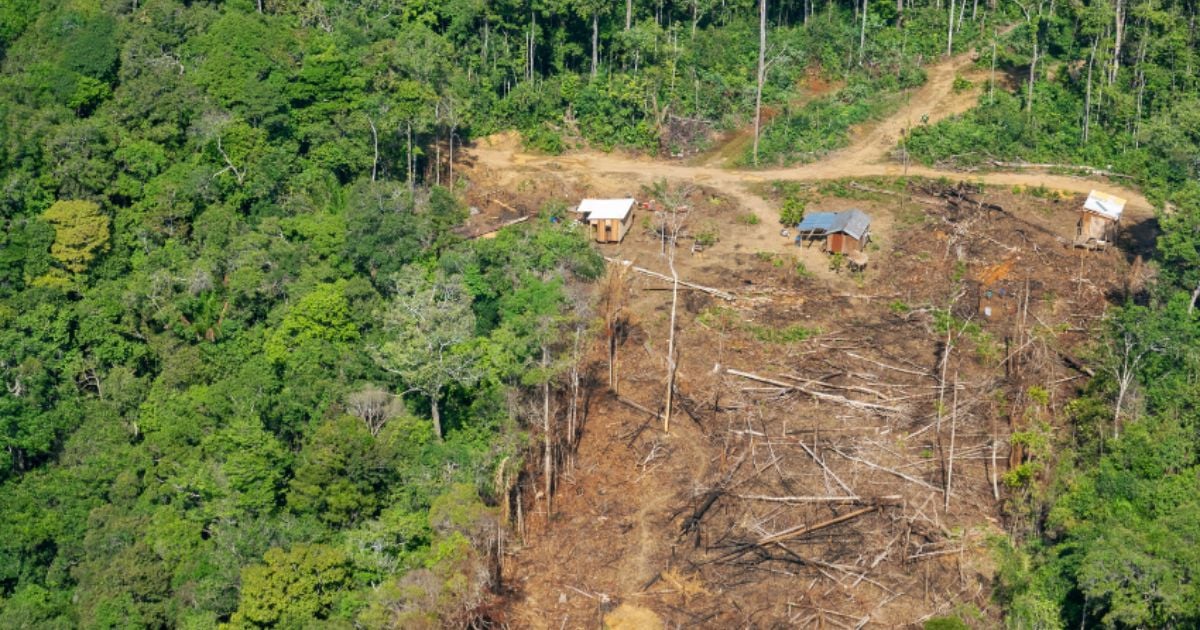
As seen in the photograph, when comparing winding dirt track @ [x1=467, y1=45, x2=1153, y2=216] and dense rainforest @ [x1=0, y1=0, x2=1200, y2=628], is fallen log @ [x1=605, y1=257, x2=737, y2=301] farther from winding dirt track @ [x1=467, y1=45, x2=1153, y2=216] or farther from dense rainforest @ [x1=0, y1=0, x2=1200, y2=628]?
winding dirt track @ [x1=467, y1=45, x2=1153, y2=216]

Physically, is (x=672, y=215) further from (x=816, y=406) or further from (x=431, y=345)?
(x=431, y=345)

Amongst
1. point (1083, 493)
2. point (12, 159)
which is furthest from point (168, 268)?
point (1083, 493)

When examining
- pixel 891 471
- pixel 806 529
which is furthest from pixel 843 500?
pixel 891 471

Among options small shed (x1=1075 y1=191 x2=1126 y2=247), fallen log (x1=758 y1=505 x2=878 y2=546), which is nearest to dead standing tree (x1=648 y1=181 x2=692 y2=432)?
fallen log (x1=758 y1=505 x2=878 y2=546)

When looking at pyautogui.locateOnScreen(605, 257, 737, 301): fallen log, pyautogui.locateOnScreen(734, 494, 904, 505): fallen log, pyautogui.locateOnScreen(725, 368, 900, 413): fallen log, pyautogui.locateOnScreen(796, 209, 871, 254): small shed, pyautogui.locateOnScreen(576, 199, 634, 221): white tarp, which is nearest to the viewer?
pyautogui.locateOnScreen(734, 494, 904, 505): fallen log

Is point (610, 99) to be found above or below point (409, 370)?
above

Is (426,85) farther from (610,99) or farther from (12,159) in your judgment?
(12,159)

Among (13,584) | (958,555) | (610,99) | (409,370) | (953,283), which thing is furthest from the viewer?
(610,99)

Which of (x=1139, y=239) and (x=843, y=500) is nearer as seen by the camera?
(x=843, y=500)
